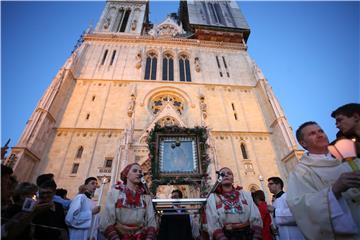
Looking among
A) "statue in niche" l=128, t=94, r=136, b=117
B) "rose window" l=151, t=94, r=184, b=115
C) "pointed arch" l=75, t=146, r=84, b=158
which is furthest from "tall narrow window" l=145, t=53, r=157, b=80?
"pointed arch" l=75, t=146, r=84, b=158

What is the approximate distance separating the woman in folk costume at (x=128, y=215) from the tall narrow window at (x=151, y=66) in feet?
46.6

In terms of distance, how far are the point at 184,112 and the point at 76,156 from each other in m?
7.64

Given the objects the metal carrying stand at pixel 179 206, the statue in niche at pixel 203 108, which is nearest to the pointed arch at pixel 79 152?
the statue in niche at pixel 203 108

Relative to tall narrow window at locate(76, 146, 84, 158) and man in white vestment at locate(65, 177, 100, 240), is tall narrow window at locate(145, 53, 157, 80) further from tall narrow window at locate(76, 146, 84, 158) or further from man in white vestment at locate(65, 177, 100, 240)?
man in white vestment at locate(65, 177, 100, 240)

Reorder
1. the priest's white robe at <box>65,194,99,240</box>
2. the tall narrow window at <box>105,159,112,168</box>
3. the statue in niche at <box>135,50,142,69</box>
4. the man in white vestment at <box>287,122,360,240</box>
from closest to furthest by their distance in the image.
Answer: the man in white vestment at <box>287,122,360,240</box>
the priest's white robe at <box>65,194,99,240</box>
the tall narrow window at <box>105,159,112,168</box>
the statue in niche at <box>135,50,142,69</box>

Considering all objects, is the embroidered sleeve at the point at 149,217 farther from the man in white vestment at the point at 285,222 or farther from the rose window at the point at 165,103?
the rose window at the point at 165,103

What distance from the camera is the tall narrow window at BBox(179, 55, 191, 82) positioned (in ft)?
53.5

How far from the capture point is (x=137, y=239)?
2195 millimetres

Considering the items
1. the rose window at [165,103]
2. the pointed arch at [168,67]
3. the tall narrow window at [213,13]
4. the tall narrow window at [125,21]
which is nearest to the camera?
the rose window at [165,103]

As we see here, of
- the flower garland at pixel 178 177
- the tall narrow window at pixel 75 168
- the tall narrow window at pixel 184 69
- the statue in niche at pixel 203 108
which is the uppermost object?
the tall narrow window at pixel 184 69

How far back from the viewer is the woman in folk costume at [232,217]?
7.56ft

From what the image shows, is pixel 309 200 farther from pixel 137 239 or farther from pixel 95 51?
pixel 95 51

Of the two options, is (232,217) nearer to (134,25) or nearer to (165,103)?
(165,103)

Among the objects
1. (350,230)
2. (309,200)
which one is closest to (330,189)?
(309,200)
